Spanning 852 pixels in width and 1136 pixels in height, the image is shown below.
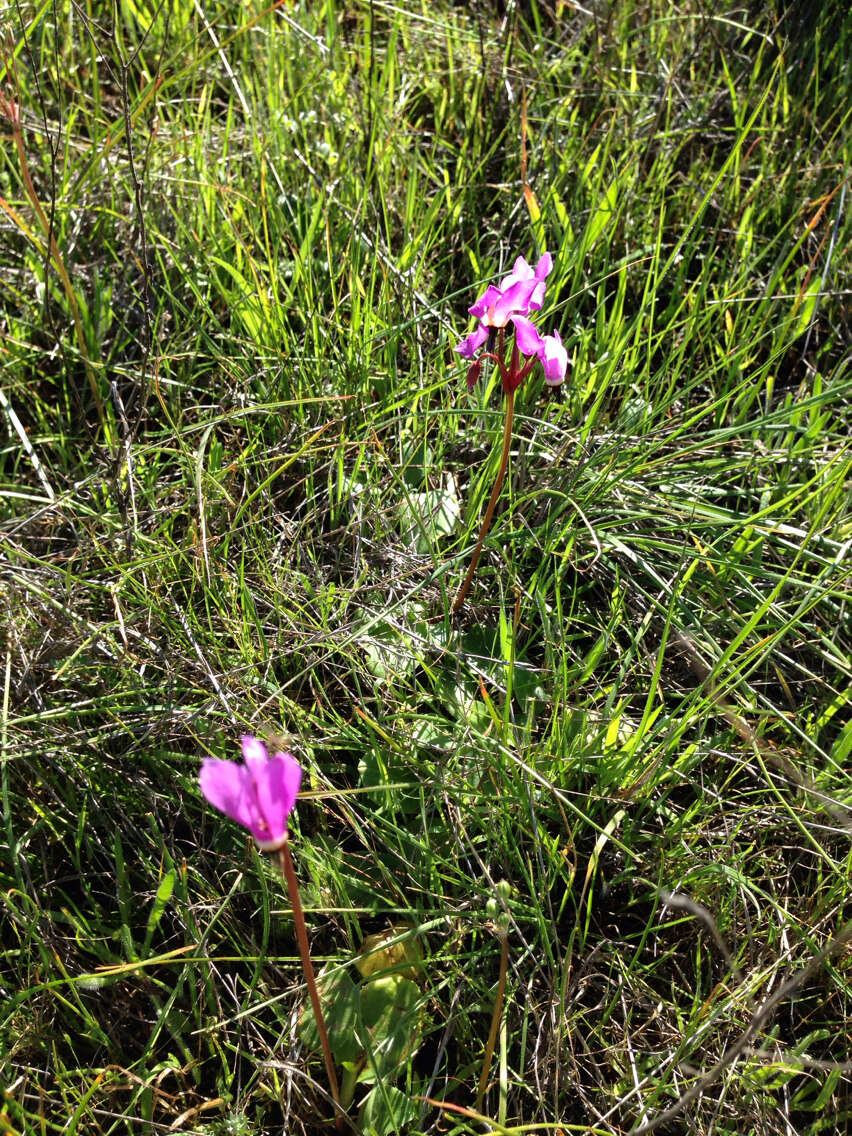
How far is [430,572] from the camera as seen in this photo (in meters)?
1.88

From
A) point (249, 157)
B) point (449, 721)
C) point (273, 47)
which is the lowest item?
point (449, 721)

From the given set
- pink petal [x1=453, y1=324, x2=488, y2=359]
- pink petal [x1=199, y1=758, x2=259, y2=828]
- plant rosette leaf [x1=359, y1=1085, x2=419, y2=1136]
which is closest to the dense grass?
plant rosette leaf [x1=359, y1=1085, x2=419, y2=1136]

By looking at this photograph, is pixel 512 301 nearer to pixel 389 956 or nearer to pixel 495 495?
pixel 495 495

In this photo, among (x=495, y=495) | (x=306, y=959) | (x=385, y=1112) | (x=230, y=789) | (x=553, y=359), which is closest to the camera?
(x=230, y=789)

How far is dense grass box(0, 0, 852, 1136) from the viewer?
149 cm

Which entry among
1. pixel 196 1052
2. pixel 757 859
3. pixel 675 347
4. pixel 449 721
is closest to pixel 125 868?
pixel 196 1052

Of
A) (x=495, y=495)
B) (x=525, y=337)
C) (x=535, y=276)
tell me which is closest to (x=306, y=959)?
(x=495, y=495)

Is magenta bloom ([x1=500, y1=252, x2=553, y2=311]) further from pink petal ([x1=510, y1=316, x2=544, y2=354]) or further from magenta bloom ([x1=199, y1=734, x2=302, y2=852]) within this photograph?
magenta bloom ([x1=199, y1=734, x2=302, y2=852])

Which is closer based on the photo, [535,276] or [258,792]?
[258,792]

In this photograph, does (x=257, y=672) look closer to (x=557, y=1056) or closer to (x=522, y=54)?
(x=557, y=1056)

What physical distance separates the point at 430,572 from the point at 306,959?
89 centimetres

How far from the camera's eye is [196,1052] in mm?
1490

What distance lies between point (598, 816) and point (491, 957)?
0.31 m

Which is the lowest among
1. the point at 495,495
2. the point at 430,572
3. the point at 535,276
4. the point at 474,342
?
the point at 430,572
